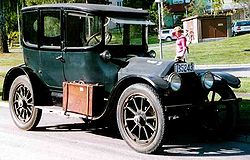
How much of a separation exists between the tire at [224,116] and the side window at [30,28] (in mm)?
3211

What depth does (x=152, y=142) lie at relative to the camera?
6.85 meters

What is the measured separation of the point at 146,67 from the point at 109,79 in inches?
26.2

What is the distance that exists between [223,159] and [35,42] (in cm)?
399

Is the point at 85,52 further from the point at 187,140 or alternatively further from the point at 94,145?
the point at 187,140

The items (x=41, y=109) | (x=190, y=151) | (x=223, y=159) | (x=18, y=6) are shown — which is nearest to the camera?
(x=223, y=159)

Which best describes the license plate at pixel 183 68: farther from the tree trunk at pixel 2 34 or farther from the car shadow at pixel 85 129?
the tree trunk at pixel 2 34

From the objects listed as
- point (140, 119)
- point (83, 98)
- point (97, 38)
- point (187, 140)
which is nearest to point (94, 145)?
point (83, 98)

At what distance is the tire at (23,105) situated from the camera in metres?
8.70

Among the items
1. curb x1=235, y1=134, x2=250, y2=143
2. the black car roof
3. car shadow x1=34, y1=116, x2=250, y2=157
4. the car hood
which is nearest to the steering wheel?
the black car roof

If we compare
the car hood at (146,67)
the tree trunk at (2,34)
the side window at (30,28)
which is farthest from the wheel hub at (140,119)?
the tree trunk at (2,34)

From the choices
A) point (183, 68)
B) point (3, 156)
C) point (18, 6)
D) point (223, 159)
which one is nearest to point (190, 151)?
point (223, 159)

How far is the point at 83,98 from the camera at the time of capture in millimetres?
7617

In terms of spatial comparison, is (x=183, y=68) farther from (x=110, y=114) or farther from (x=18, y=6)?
(x=18, y=6)

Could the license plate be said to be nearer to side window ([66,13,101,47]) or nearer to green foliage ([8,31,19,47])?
side window ([66,13,101,47])
